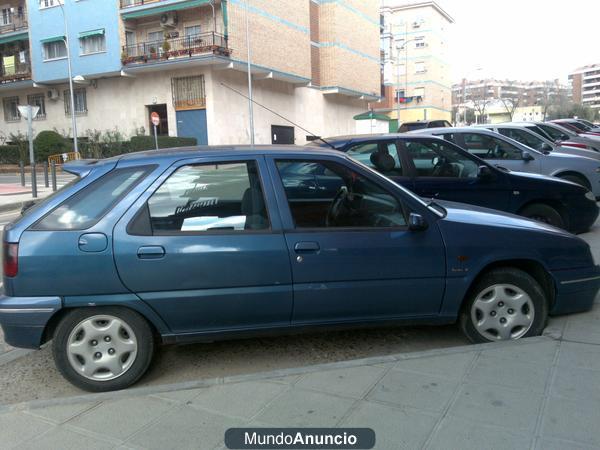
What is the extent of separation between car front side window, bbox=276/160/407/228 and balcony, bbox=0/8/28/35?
42271 millimetres

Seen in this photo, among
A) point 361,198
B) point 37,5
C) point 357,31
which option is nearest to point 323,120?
point 357,31

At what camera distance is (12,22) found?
40438mm

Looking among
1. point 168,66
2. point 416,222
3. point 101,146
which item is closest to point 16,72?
point 101,146

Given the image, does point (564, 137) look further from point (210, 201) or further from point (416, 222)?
point (210, 201)

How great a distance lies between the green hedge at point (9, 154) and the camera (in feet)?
113

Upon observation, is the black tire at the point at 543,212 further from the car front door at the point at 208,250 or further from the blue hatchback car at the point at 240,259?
the car front door at the point at 208,250

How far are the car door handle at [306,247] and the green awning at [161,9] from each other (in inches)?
1211

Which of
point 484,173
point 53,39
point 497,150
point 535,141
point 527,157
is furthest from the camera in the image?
point 53,39

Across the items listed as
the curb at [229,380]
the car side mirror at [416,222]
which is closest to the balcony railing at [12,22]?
the curb at [229,380]

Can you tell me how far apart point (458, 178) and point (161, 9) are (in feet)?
98.3

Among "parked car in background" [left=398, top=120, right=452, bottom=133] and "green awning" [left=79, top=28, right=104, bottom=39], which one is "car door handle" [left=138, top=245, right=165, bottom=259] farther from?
"green awning" [left=79, top=28, right=104, bottom=39]

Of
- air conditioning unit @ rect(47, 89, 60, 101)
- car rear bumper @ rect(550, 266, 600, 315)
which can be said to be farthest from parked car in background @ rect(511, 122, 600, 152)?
air conditioning unit @ rect(47, 89, 60, 101)

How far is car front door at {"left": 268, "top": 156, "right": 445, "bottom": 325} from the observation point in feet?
12.0

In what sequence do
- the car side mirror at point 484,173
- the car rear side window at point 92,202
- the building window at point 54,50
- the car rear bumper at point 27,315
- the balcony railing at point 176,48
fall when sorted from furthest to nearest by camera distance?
the building window at point 54,50 → the balcony railing at point 176,48 → the car side mirror at point 484,173 → the car rear side window at point 92,202 → the car rear bumper at point 27,315
